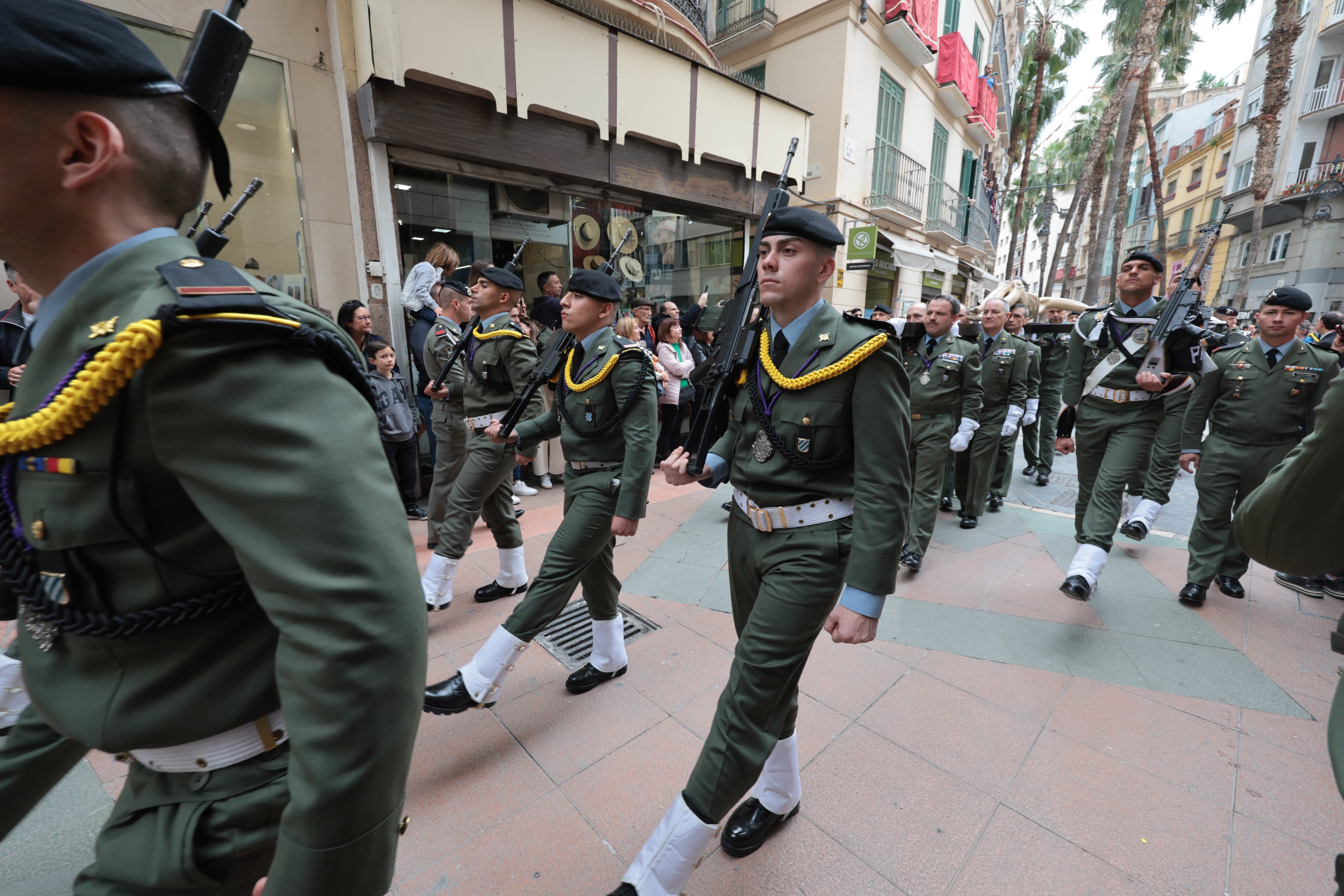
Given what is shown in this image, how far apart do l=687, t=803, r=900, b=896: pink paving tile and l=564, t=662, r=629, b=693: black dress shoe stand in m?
1.07

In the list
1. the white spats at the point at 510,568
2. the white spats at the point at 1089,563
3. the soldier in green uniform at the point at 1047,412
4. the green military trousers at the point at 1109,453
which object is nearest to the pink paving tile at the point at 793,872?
the white spats at the point at 510,568

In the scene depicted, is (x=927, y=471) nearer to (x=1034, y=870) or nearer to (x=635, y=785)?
(x=1034, y=870)

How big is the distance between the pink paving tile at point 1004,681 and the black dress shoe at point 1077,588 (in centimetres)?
72

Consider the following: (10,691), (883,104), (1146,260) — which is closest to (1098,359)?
(1146,260)

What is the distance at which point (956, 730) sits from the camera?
268 centimetres

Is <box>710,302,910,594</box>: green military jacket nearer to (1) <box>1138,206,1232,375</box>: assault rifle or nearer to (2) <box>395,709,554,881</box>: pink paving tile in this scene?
(2) <box>395,709,554,881</box>: pink paving tile

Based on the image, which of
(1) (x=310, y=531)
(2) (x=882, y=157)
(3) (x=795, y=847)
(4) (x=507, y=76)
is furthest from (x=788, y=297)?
(2) (x=882, y=157)

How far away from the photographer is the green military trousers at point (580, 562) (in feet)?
8.50

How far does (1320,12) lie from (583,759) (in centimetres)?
3754

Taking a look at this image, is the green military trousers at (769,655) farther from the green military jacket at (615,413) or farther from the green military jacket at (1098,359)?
the green military jacket at (1098,359)

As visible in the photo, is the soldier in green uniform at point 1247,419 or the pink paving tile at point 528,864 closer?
the pink paving tile at point 528,864

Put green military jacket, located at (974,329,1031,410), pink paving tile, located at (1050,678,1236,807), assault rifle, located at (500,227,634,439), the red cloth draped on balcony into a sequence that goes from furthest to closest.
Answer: the red cloth draped on balcony < green military jacket, located at (974,329,1031,410) < assault rifle, located at (500,227,634,439) < pink paving tile, located at (1050,678,1236,807)

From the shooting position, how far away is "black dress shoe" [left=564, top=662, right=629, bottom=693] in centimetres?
293

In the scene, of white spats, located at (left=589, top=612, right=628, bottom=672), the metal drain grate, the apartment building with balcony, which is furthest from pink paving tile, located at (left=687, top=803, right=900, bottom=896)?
the apartment building with balcony
